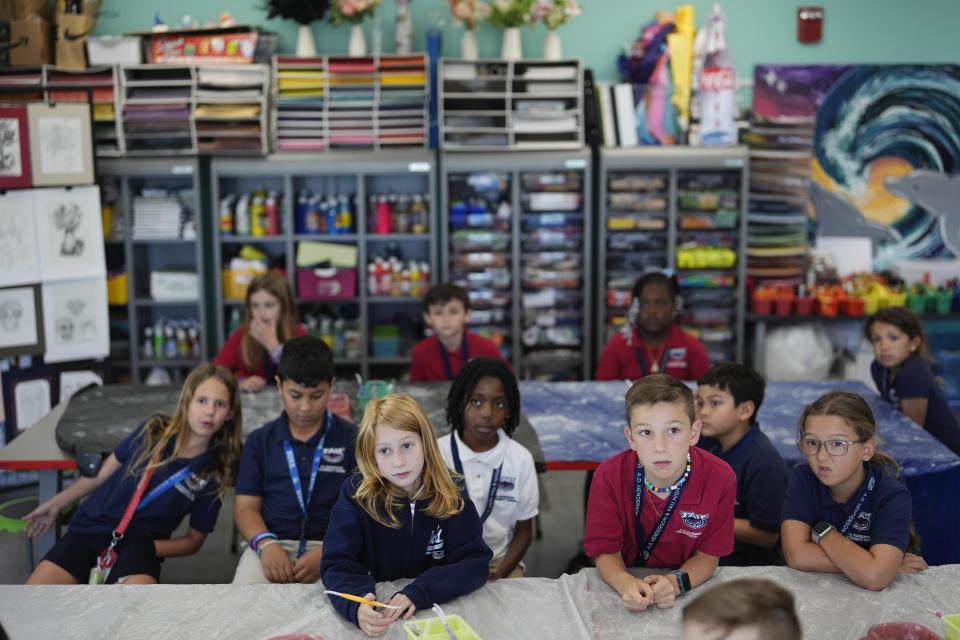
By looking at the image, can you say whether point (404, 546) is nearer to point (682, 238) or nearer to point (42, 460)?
point (42, 460)

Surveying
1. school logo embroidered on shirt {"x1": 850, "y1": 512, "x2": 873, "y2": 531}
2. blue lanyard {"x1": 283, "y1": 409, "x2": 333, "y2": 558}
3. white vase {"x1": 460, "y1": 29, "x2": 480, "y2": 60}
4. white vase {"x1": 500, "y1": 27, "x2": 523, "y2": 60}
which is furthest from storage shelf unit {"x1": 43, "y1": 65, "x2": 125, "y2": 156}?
school logo embroidered on shirt {"x1": 850, "y1": 512, "x2": 873, "y2": 531}

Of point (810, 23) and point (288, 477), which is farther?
point (810, 23)

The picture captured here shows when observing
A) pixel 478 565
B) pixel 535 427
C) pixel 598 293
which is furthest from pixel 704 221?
pixel 478 565

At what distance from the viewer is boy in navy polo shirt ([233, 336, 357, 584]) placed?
3283mm

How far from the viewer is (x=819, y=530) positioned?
2.66 m

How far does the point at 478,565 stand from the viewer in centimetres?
253

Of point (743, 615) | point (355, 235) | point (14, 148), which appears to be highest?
point (14, 148)

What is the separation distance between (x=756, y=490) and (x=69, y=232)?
400 centimetres

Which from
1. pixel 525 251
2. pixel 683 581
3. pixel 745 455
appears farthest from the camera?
pixel 525 251

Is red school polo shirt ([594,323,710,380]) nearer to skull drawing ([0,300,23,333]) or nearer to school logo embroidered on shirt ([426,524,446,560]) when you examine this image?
school logo embroidered on shirt ([426,524,446,560])

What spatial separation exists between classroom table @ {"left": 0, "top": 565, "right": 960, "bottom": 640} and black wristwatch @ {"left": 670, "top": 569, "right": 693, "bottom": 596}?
0.02m

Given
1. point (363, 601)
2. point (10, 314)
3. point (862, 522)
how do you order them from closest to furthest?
point (363, 601)
point (862, 522)
point (10, 314)

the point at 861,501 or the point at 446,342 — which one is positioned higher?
the point at 446,342

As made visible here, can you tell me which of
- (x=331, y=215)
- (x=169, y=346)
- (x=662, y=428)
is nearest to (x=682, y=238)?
(x=331, y=215)
